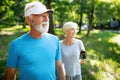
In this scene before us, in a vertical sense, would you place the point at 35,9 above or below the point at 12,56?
above

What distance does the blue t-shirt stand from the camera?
360 cm

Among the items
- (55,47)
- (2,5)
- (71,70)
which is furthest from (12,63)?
(2,5)

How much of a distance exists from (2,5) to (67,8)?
14799 mm

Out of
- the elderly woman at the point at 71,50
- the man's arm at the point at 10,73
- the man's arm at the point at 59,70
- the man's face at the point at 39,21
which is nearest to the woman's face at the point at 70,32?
the elderly woman at the point at 71,50

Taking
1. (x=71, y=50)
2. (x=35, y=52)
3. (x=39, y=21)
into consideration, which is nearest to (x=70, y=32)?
(x=71, y=50)

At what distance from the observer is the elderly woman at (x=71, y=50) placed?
5391 millimetres

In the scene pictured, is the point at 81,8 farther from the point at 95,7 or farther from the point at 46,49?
the point at 46,49

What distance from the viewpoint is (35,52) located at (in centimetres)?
361

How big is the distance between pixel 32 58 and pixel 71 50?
1915mm

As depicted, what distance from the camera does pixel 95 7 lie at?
2727 centimetres

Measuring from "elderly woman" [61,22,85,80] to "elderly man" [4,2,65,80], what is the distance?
5.18 ft

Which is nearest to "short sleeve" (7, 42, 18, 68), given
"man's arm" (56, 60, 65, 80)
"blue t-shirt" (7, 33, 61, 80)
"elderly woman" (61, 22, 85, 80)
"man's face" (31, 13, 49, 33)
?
"blue t-shirt" (7, 33, 61, 80)

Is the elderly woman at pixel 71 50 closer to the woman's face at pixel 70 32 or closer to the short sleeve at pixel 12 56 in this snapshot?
the woman's face at pixel 70 32

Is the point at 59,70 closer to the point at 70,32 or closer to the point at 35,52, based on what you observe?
the point at 35,52
